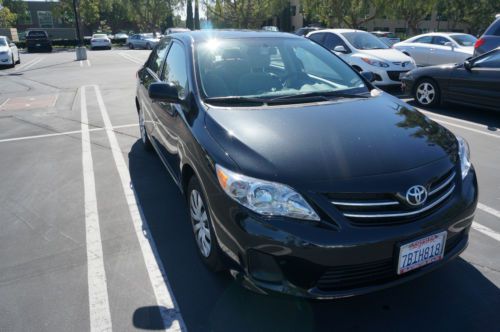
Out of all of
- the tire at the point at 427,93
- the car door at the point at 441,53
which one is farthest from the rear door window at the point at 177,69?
the car door at the point at 441,53

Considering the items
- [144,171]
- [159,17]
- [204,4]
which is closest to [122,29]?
[159,17]

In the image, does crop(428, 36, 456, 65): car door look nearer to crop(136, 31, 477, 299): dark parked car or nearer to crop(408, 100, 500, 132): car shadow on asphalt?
crop(408, 100, 500, 132): car shadow on asphalt

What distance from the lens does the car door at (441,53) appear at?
12.3 meters

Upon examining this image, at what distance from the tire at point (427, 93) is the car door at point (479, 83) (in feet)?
1.10

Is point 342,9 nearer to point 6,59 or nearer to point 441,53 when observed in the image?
point 441,53

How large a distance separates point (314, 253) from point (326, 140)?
789 mm

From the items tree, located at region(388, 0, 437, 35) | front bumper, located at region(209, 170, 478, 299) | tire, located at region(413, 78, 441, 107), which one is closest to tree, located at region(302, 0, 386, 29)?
tree, located at region(388, 0, 437, 35)

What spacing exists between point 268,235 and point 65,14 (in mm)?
60138

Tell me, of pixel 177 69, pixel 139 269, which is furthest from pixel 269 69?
pixel 139 269

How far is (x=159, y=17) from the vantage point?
185ft

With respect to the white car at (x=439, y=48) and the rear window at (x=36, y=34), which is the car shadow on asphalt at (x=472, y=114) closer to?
the white car at (x=439, y=48)

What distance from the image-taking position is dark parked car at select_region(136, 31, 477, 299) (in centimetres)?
213

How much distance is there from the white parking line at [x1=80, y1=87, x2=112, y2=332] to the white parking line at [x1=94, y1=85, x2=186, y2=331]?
0.32 meters

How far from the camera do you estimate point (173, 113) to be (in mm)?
3467
